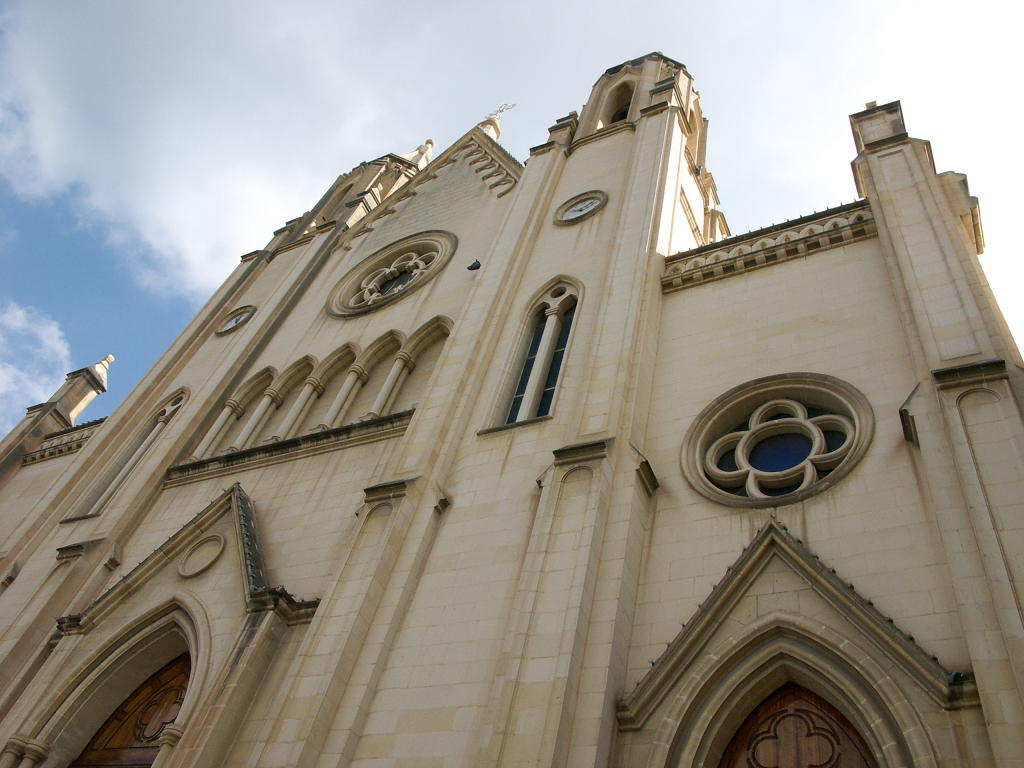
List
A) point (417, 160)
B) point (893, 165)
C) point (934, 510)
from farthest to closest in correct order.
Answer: point (417, 160) → point (893, 165) → point (934, 510)

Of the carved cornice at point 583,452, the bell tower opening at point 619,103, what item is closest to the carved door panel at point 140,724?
the carved cornice at point 583,452

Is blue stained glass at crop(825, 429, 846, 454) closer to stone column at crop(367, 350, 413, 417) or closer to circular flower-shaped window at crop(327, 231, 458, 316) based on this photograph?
stone column at crop(367, 350, 413, 417)

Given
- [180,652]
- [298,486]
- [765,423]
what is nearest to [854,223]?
[765,423]

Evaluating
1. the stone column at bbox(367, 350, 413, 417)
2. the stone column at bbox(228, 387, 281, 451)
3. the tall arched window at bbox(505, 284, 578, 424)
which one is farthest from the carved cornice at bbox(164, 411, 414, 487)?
the tall arched window at bbox(505, 284, 578, 424)

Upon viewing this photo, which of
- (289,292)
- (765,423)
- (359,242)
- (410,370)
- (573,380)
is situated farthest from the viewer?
(359,242)

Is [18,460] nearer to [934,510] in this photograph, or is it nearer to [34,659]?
[34,659]

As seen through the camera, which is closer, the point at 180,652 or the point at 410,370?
the point at 180,652

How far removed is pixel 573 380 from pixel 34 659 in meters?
8.86

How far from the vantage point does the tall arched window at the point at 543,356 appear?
13250 millimetres

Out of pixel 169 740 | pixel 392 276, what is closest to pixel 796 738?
pixel 169 740

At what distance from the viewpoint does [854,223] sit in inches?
541

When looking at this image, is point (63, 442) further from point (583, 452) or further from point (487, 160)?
point (583, 452)

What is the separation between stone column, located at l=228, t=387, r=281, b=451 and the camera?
677 inches

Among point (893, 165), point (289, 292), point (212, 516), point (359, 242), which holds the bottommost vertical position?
point (212, 516)
